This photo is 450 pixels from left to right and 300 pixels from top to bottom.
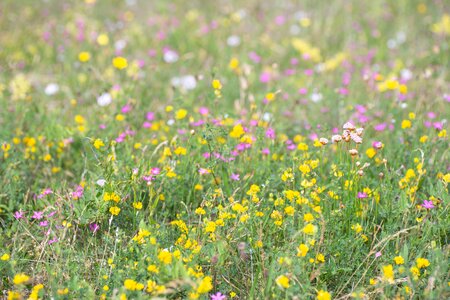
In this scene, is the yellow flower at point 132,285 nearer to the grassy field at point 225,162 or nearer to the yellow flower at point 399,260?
the grassy field at point 225,162

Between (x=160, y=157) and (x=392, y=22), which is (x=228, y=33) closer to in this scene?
(x=392, y=22)

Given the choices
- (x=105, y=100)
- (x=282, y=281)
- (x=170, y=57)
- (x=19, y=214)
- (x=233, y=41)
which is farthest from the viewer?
(x=233, y=41)

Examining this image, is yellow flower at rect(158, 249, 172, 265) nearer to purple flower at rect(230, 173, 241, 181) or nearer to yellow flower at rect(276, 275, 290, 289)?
yellow flower at rect(276, 275, 290, 289)

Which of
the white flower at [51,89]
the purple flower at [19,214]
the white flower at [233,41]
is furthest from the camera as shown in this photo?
the white flower at [233,41]

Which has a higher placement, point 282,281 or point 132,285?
point 282,281

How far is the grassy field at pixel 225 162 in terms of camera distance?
2.25m

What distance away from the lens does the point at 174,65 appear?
→ 5.02 metres

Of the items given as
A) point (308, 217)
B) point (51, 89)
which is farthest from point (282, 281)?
point (51, 89)

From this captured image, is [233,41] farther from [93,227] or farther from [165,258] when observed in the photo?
[165,258]

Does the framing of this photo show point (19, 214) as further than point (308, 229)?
Yes

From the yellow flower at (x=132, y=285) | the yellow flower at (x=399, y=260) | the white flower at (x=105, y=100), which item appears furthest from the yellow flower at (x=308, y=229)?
the white flower at (x=105, y=100)

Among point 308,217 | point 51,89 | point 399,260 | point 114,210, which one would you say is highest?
point 308,217

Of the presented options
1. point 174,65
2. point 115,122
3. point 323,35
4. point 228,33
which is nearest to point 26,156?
point 115,122

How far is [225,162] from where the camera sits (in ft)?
9.69
